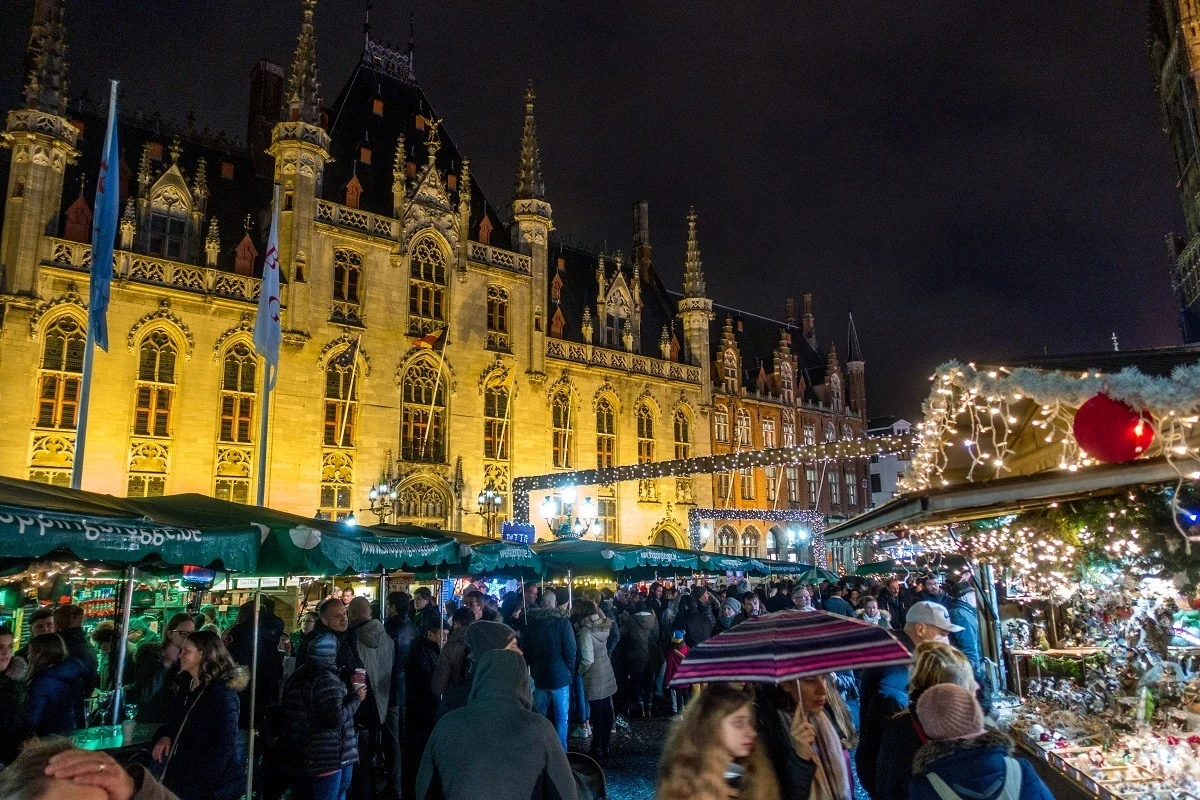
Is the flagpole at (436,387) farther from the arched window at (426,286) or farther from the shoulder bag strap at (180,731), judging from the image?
the shoulder bag strap at (180,731)

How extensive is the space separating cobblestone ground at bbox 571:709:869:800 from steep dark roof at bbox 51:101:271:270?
18.0m

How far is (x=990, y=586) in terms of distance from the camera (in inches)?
364

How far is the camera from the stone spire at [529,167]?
94.6 feet

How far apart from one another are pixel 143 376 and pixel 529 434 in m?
11.9

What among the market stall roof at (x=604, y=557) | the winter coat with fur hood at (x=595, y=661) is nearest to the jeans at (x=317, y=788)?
the winter coat with fur hood at (x=595, y=661)

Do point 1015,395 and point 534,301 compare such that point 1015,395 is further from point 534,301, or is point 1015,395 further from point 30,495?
point 534,301

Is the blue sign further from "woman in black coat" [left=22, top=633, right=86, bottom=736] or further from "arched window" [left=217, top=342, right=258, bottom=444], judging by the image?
"woman in black coat" [left=22, top=633, right=86, bottom=736]

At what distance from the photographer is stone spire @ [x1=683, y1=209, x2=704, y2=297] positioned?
34688mm

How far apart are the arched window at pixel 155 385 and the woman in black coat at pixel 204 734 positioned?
17.7 meters

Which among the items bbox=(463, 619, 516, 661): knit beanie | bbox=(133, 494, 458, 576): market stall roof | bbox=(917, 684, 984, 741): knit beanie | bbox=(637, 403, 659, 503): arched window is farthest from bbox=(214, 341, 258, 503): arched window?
bbox=(917, 684, 984, 741): knit beanie

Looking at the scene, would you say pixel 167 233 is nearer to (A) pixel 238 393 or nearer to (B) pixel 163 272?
(B) pixel 163 272

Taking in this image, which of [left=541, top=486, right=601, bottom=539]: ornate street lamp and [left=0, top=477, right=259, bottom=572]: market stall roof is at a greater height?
[left=541, top=486, right=601, bottom=539]: ornate street lamp

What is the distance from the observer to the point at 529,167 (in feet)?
94.8

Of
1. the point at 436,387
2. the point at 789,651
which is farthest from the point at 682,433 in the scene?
the point at 789,651
